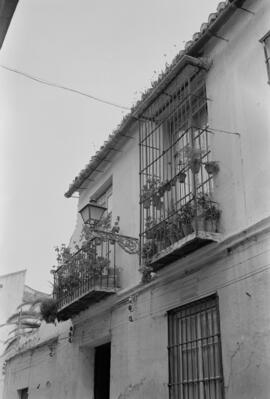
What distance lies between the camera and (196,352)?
7.29m

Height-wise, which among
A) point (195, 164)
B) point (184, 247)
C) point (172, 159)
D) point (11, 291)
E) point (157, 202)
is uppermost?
point (11, 291)

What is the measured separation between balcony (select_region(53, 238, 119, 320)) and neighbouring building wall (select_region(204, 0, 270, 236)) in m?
2.85

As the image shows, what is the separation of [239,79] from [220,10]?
1043mm

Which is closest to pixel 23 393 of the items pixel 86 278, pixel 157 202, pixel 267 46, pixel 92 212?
pixel 86 278

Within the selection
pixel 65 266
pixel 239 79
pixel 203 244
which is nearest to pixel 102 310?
pixel 65 266

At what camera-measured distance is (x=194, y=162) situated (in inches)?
294

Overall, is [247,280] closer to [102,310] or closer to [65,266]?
[102,310]

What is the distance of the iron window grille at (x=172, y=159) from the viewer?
7648 millimetres

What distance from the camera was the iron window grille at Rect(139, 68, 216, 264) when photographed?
25.1ft

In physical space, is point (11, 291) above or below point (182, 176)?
above

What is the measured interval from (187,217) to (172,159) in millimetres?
1791

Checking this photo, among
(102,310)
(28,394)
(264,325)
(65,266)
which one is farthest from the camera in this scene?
(28,394)

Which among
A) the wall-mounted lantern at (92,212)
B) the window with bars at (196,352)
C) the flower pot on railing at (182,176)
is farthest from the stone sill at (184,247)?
the wall-mounted lantern at (92,212)

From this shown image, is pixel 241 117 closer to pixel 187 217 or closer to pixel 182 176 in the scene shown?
pixel 182 176
